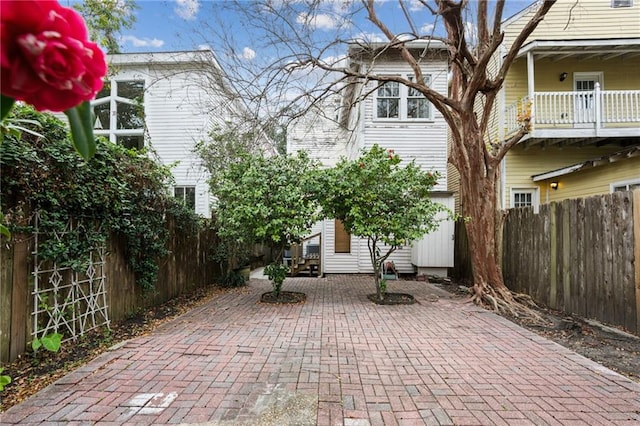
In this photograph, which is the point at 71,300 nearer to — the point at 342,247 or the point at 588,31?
the point at 342,247

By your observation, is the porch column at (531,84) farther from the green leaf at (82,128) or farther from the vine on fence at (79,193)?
the green leaf at (82,128)

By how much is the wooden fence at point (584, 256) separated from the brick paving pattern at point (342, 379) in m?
1.25

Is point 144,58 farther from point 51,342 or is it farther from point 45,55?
point 45,55

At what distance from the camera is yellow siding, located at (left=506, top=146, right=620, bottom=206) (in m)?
10.3

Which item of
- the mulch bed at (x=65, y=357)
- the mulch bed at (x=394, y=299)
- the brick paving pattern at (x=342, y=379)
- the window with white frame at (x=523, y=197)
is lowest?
the mulch bed at (x=394, y=299)

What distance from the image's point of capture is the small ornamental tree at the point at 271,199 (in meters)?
6.45

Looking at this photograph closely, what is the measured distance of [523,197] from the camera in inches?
414

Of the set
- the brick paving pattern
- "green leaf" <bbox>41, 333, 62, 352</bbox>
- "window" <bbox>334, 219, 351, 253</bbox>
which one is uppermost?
"window" <bbox>334, 219, 351, 253</bbox>

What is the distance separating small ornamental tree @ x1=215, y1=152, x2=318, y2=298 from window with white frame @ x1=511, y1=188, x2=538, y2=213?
273 inches

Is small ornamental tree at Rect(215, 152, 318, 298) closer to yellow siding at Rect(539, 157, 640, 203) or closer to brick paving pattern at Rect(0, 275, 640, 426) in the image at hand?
brick paving pattern at Rect(0, 275, 640, 426)

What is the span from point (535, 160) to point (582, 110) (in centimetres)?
172

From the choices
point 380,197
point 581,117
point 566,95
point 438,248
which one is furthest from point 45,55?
point 566,95

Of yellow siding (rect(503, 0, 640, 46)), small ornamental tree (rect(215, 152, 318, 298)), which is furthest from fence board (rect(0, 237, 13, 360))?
yellow siding (rect(503, 0, 640, 46))

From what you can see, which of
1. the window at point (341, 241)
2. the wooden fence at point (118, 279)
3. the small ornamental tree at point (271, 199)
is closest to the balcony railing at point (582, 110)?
the window at point (341, 241)
